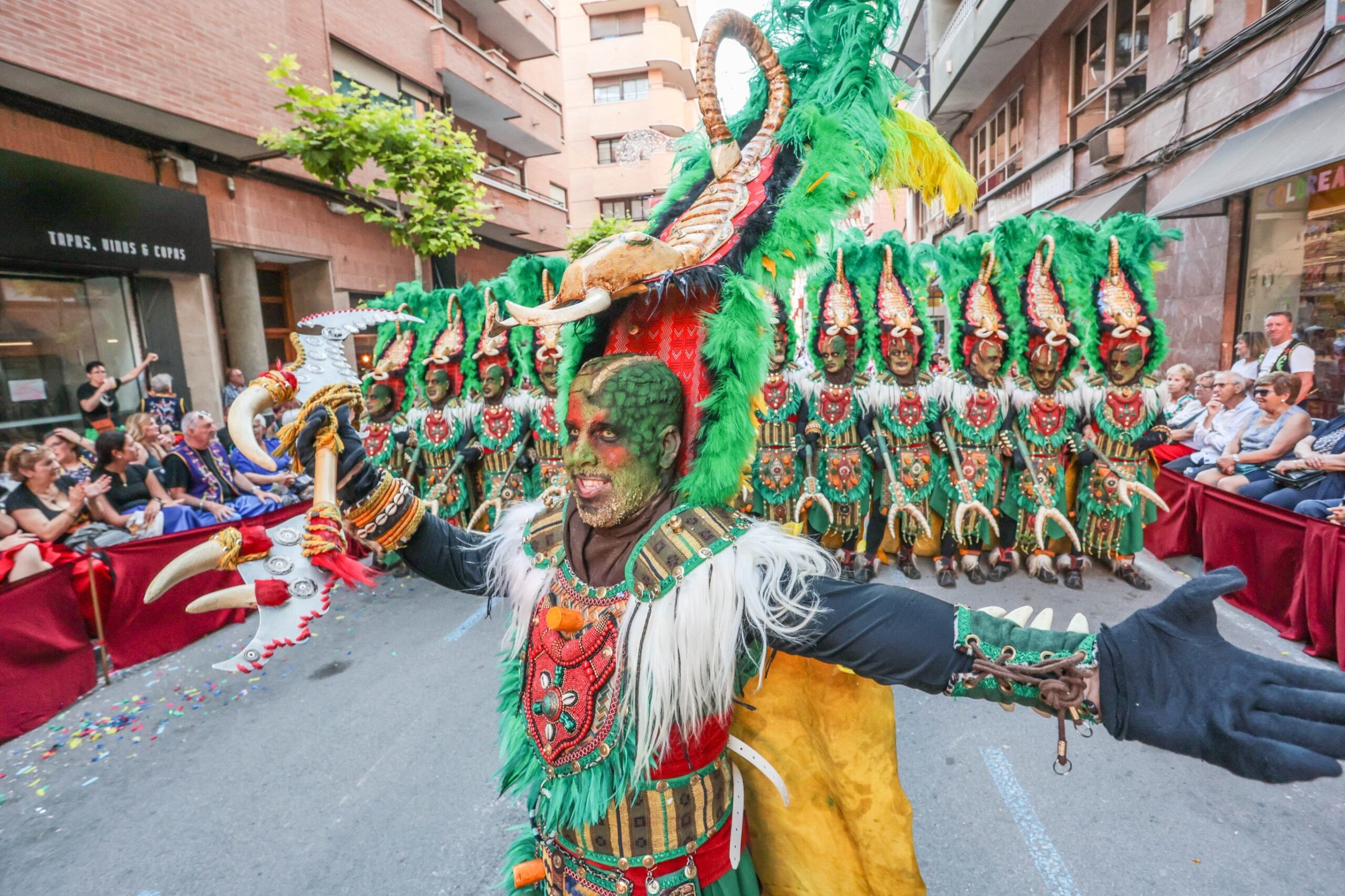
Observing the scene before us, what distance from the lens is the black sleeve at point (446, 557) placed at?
5.97ft

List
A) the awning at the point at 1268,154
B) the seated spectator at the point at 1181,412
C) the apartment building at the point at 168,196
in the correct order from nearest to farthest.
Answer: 1. the awning at the point at 1268,154
2. the seated spectator at the point at 1181,412
3. the apartment building at the point at 168,196

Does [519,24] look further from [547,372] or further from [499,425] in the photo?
[547,372]

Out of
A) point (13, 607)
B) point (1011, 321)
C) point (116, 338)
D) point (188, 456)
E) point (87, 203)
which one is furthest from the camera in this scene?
point (116, 338)

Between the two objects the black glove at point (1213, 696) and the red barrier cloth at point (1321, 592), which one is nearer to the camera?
the black glove at point (1213, 696)

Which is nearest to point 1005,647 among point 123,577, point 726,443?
point 726,443

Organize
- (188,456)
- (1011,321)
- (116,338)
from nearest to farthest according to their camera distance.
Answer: (1011,321) < (188,456) < (116,338)

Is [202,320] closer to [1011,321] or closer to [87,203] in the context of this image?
[87,203]

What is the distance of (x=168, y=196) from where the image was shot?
9.12 meters

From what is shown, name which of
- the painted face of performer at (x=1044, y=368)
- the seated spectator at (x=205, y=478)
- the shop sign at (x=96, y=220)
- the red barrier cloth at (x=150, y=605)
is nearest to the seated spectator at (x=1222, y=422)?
the painted face of performer at (x=1044, y=368)

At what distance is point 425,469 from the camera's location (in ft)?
22.2

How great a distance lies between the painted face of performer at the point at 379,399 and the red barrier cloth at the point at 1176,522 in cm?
714

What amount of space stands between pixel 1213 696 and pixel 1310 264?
8971 millimetres

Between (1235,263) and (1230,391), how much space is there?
3547 millimetres

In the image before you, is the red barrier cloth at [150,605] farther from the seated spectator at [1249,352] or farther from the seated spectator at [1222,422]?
the seated spectator at [1249,352]
